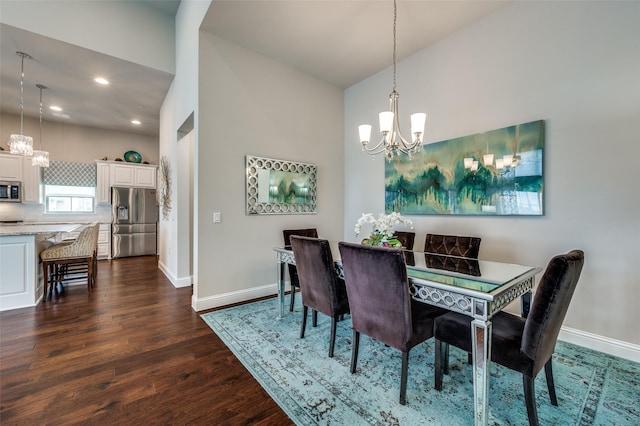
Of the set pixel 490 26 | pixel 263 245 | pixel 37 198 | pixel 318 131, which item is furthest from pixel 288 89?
pixel 37 198

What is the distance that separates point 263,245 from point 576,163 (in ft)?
11.4

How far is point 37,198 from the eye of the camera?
5.66m

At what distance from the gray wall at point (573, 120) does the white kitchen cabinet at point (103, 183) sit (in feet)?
24.3

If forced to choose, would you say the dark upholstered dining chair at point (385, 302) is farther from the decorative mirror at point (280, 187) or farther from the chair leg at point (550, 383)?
the decorative mirror at point (280, 187)

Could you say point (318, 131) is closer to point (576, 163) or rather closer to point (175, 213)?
point (175, 213)

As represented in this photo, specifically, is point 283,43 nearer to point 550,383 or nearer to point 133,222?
point 550,383

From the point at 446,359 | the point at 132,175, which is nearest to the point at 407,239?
the point at 446,359

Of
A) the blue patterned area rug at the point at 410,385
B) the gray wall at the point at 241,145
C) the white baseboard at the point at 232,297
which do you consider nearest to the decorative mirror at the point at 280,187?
the gray wall at the point at 241,145

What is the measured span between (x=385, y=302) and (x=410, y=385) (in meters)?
0.67

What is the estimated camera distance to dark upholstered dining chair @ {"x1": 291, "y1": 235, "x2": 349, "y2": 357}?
2.09m

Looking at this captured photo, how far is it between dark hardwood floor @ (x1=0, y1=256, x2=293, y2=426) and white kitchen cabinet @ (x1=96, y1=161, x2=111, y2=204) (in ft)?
12.3

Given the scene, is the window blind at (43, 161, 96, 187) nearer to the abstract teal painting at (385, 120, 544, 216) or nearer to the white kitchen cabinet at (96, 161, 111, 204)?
the white kitchen cabinet at (96, 161, 111, 204)

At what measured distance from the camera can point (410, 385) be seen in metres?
1.81

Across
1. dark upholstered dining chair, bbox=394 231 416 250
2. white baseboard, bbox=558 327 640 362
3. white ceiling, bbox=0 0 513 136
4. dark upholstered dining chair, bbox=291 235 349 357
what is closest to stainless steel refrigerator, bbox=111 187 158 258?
white ceiling, bbox=0 0 513 136
